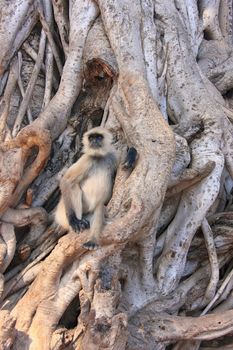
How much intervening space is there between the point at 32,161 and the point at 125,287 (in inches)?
33.8

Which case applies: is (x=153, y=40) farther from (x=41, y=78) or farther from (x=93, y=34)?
(x=41, y=78)

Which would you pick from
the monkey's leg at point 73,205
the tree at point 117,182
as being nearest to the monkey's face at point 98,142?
the tree at point 117,182

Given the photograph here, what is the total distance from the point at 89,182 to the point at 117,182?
0.63 ft

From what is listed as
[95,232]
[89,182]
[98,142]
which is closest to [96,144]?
[98,142]

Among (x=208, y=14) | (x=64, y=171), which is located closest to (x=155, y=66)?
(x=64, y=171)

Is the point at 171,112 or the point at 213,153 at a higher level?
the point at 171,112

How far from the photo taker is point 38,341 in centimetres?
215

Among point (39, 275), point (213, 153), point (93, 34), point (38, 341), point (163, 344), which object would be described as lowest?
point (163, 344)

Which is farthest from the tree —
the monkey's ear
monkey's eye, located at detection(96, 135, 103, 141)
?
monkey's eye, located at detection(96, 135, 103, 141)

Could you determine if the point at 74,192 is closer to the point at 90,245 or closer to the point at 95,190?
the point at 95,190

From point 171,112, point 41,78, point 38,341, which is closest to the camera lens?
point 38,341

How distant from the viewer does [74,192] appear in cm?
257

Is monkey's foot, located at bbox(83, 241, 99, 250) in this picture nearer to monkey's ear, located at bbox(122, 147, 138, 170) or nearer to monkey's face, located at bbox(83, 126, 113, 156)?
monkey's ear, located at bbox(122, 147, 138, 170)

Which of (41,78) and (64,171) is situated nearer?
(64,171)
